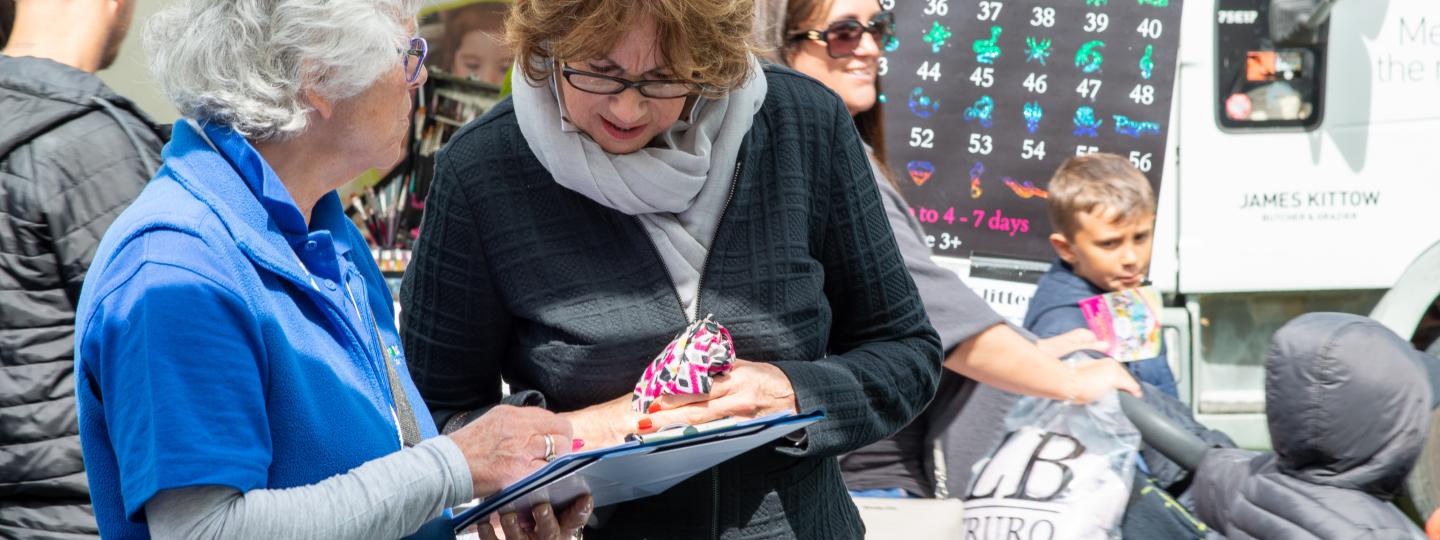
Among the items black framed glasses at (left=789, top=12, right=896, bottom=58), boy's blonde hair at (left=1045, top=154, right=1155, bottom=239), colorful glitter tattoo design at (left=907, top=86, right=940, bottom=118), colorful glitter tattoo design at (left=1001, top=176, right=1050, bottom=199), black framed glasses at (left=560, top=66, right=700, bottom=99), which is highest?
black framed glasses at (left=560, top=66, right=700, bottom=99)

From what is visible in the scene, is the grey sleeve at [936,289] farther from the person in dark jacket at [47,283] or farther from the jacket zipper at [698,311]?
the person in dark jacket at [47,283]

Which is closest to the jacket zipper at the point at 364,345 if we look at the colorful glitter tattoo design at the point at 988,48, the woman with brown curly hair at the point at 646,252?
the woman with brown curly hair at the point at 646,252

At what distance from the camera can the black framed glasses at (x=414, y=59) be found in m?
1.64

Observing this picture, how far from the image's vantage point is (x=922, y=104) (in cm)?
439

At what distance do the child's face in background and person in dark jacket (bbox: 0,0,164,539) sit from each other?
8.39ft

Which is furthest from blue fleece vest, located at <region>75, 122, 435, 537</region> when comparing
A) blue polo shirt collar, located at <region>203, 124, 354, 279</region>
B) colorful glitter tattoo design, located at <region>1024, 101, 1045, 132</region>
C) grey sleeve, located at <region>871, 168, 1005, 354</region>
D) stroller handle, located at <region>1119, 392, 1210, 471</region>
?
colorful glitter tattoo design, located at <region>1024, 101, 1045, 132</region>

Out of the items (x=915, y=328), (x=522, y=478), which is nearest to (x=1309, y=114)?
(x=915, y=328)

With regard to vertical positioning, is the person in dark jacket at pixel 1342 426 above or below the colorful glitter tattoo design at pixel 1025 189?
below

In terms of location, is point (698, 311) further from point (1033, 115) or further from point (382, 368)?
point (1033, 115)

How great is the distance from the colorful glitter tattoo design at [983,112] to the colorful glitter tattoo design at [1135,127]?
0.39 m

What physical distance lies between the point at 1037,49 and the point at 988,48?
0.16 m

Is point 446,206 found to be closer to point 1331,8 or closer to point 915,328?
point 915,328

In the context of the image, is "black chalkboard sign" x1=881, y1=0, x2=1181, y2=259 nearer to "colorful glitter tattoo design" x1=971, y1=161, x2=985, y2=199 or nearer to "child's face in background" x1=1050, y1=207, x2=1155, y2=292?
"colorful glitter tattoo design" x1=971, y1=161, x2=985, y2=199

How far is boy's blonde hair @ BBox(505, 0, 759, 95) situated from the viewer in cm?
179
